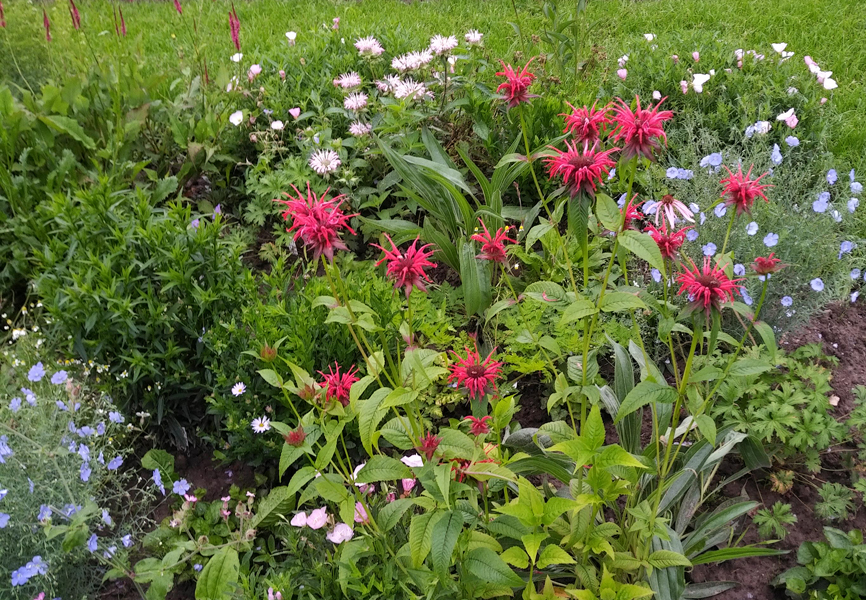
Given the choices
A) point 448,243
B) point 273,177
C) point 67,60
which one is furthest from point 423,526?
point 67,60

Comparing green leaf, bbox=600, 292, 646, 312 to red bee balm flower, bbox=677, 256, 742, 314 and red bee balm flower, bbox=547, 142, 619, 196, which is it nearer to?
red bee balm flower, bbox=677, 256, 742, 314

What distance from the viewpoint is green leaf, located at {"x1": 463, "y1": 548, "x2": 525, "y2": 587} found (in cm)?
137

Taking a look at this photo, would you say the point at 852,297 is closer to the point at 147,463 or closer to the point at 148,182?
the point at 147,463

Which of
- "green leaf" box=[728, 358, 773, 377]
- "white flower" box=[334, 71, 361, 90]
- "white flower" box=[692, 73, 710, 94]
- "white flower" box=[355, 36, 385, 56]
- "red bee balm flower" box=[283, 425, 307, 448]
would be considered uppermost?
"white flower" box=[355, 36, 385, 56]

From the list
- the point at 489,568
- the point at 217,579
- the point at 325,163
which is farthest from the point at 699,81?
the point at 217,579

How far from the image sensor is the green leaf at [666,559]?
1.54 metres

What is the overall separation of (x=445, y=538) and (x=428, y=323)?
1100mm

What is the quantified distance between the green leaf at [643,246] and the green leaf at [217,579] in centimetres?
120

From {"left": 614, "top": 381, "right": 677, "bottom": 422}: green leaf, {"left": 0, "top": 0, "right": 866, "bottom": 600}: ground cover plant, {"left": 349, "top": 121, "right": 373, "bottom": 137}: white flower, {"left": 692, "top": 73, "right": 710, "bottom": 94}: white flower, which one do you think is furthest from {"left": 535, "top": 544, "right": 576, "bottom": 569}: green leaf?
{"left": 692, "top": 73, "right": 710, "bottom": 94}: white flower

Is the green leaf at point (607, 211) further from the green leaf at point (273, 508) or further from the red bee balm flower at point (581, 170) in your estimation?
the green leaf at point (273, 508)

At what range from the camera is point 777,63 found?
3.47 metres

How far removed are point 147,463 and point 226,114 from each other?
5.78ft

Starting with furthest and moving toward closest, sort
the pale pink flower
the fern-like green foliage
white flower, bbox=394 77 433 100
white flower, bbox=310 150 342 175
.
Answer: white flower, bbox=394 77 433 100, white flower, bbox=310 150 342 175, the fern-like green foliage, the pale pink flower

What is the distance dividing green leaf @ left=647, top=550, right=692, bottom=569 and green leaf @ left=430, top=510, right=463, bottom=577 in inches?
21.6
